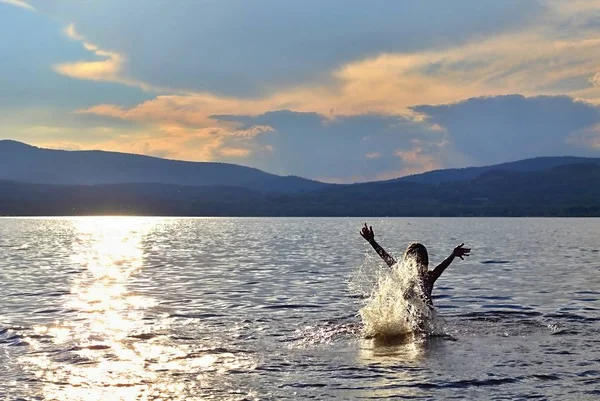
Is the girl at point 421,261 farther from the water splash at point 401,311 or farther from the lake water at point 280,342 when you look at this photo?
the lake water at point 280,342

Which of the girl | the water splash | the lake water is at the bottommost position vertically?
the lake water

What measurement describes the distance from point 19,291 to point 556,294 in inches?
984

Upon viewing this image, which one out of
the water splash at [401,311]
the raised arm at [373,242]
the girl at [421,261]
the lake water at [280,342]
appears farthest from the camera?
the water splash at [401,311]

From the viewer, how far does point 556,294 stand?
106ft

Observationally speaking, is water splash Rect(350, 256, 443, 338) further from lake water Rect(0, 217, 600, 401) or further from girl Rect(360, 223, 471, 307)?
lake water Rect(0, 217, 600, 401)

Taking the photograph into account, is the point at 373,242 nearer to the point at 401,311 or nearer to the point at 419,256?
the point at 419,256

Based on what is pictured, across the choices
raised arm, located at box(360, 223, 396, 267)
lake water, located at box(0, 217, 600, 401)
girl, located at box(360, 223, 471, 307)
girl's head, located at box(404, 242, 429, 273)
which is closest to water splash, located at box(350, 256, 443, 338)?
girl, located at box(360, 223, 471, 307)

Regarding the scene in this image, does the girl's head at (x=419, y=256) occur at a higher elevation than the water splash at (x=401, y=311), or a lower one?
higher

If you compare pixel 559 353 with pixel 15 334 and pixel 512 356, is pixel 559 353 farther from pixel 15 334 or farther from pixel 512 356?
pixel 15 334

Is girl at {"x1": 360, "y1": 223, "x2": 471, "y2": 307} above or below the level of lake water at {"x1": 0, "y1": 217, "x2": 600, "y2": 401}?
above

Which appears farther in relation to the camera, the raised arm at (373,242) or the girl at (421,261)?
the girl at (421,261)

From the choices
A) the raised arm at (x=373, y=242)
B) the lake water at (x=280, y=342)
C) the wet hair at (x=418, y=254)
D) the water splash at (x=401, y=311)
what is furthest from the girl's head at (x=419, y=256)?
the lake water at (x=280, y=342)

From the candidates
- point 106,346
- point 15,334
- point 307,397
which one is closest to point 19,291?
point 15,334

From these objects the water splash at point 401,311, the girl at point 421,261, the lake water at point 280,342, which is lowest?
the lake water at point 280,342
